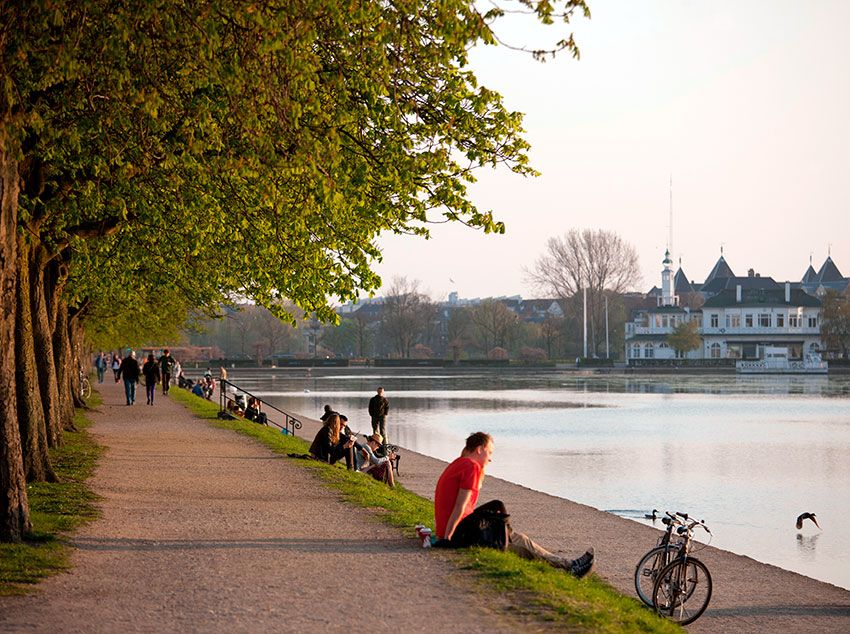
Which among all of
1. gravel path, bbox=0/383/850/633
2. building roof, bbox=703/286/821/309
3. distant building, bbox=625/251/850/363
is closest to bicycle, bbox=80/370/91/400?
gravel path, bbox=0/383/850/633

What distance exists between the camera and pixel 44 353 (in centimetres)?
2383

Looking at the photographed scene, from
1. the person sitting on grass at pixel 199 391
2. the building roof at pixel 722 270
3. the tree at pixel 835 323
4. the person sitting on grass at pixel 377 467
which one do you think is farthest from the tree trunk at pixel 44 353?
the building roof at pixel 722 270

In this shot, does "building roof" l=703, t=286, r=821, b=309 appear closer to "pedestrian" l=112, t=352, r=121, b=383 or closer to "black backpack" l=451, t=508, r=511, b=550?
"pedestrian" l=112, t=352, r=121, b=383

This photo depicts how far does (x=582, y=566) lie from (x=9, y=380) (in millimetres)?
6187

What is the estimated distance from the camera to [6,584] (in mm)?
10500

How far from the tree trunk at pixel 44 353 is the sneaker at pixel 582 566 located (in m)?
13.7

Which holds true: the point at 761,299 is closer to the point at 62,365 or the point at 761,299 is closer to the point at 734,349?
the point at 734,349

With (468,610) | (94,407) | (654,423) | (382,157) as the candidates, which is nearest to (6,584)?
(468,610)

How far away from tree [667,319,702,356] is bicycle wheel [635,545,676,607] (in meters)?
134

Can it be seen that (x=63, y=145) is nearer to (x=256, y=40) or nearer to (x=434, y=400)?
(x=256, y=40)

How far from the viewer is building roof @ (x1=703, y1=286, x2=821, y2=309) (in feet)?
495

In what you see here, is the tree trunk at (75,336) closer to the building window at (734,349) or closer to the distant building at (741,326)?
the distant building at (741,326)

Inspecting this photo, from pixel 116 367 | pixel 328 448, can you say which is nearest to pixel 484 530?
pixel 328 448

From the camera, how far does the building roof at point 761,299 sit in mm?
150750
